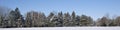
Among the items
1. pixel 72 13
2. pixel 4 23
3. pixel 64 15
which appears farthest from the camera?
pixel 72 13

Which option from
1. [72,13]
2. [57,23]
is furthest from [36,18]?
[72,13]

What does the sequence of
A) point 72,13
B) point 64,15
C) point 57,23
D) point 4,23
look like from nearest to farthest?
point 4,23 < point 57,23 < point 64,15 < point 72,13

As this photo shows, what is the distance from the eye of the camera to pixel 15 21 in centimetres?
5394

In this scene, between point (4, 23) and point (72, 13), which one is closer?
point (4, 23)

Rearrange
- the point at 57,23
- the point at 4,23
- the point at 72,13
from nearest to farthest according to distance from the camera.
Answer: the point at 4,23
the point at 57,23
the point at 72,13

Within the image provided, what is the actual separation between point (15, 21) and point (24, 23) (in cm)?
213

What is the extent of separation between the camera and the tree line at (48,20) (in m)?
53.4

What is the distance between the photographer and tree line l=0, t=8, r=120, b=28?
53.4 m

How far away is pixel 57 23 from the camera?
5559 cm

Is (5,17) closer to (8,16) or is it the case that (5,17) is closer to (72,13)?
(8,16)

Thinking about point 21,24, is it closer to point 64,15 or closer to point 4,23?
point 4,23

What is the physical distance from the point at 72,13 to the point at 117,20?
13419 millimetres

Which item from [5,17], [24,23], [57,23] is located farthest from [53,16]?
[5,17]

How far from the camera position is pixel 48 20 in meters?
56.1
